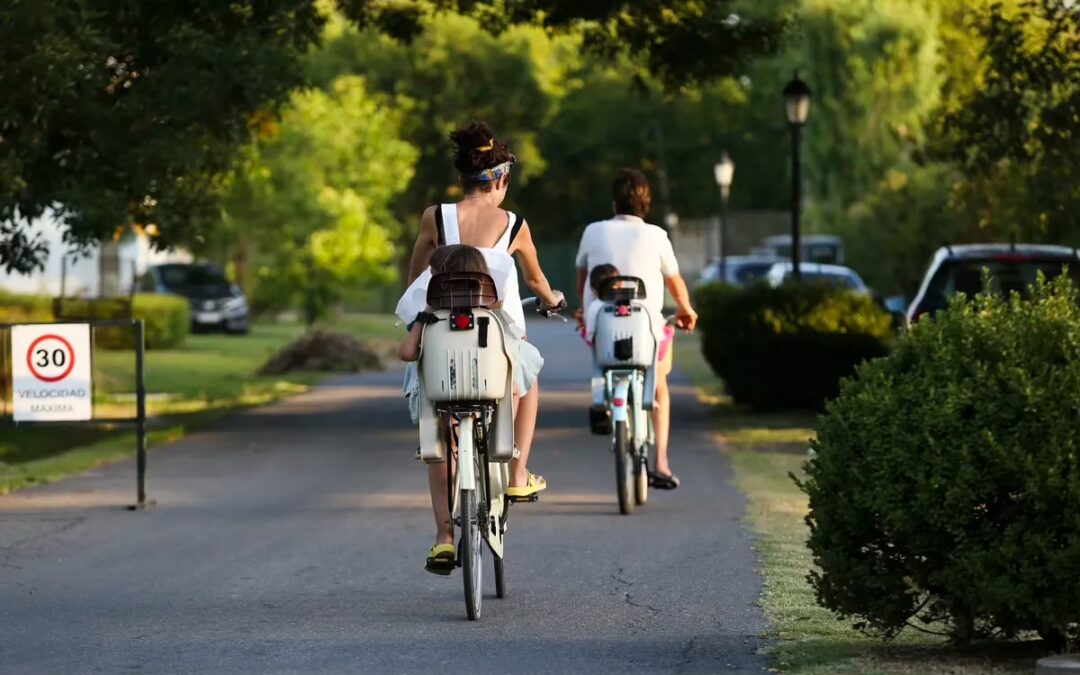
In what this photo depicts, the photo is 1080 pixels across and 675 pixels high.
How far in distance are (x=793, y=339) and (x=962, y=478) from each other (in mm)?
14866

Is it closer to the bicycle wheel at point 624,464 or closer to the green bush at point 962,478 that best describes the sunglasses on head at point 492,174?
the green bush at point 962,478

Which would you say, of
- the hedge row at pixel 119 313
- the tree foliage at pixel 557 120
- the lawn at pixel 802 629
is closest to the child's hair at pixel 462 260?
the lawn at pixel 802 629

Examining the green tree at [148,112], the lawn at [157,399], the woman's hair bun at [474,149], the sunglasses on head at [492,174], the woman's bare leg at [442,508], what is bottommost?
the lawn at [157,399]

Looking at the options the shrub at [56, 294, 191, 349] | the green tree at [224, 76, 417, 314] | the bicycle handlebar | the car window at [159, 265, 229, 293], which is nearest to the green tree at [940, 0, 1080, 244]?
the bicycle handlebar

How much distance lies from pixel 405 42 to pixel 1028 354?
17.3 metres

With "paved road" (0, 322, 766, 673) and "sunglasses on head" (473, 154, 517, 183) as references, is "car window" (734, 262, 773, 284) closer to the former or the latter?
"paved road" (0, 322, 766, 673)

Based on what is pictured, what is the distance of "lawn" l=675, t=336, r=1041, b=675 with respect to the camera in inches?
283

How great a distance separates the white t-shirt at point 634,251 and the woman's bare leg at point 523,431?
353cm

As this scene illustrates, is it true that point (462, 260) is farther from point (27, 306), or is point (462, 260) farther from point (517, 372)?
point (27, 306)

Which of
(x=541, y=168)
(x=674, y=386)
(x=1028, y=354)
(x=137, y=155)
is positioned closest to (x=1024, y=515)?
(x=1028, y=354)

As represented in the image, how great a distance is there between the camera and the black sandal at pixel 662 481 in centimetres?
1319

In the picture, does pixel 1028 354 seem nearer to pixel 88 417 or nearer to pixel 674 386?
pixel 88 417

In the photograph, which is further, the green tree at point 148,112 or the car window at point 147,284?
the car window at point 147,284

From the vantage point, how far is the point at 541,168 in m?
76.3
